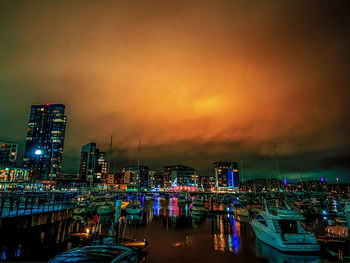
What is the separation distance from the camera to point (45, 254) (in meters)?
18.4

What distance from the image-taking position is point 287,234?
22.8 metres

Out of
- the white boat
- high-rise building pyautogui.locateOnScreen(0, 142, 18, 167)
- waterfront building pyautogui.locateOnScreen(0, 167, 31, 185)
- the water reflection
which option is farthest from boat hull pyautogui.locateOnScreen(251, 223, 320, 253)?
high-rise building pyautogui.locateOnScreen(0, 142, 18, 167)

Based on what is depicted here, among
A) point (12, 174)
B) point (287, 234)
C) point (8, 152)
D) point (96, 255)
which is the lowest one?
point (287, 234)

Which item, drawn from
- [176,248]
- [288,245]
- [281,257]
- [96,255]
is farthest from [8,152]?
[288,245]

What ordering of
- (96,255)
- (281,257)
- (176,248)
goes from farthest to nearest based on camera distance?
1. (176,248)
2. (281,257)
3. (96,255)

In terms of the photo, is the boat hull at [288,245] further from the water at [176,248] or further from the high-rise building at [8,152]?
the high-rise building at [8,152]

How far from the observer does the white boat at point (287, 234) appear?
21.7 m

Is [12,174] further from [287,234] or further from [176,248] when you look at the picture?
[287,234]

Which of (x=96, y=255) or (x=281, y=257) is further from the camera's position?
(x=281, y=257)

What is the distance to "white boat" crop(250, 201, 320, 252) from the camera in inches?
855

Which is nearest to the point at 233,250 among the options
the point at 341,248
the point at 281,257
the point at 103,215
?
the point at 281,257

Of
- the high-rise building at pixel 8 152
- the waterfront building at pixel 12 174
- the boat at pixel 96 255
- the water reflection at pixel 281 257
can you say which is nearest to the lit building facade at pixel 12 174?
the waterfront building at pixel 12 174

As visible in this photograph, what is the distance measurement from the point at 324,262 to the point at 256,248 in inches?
295

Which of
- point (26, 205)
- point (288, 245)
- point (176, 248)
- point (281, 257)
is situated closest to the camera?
point (26, 205)
